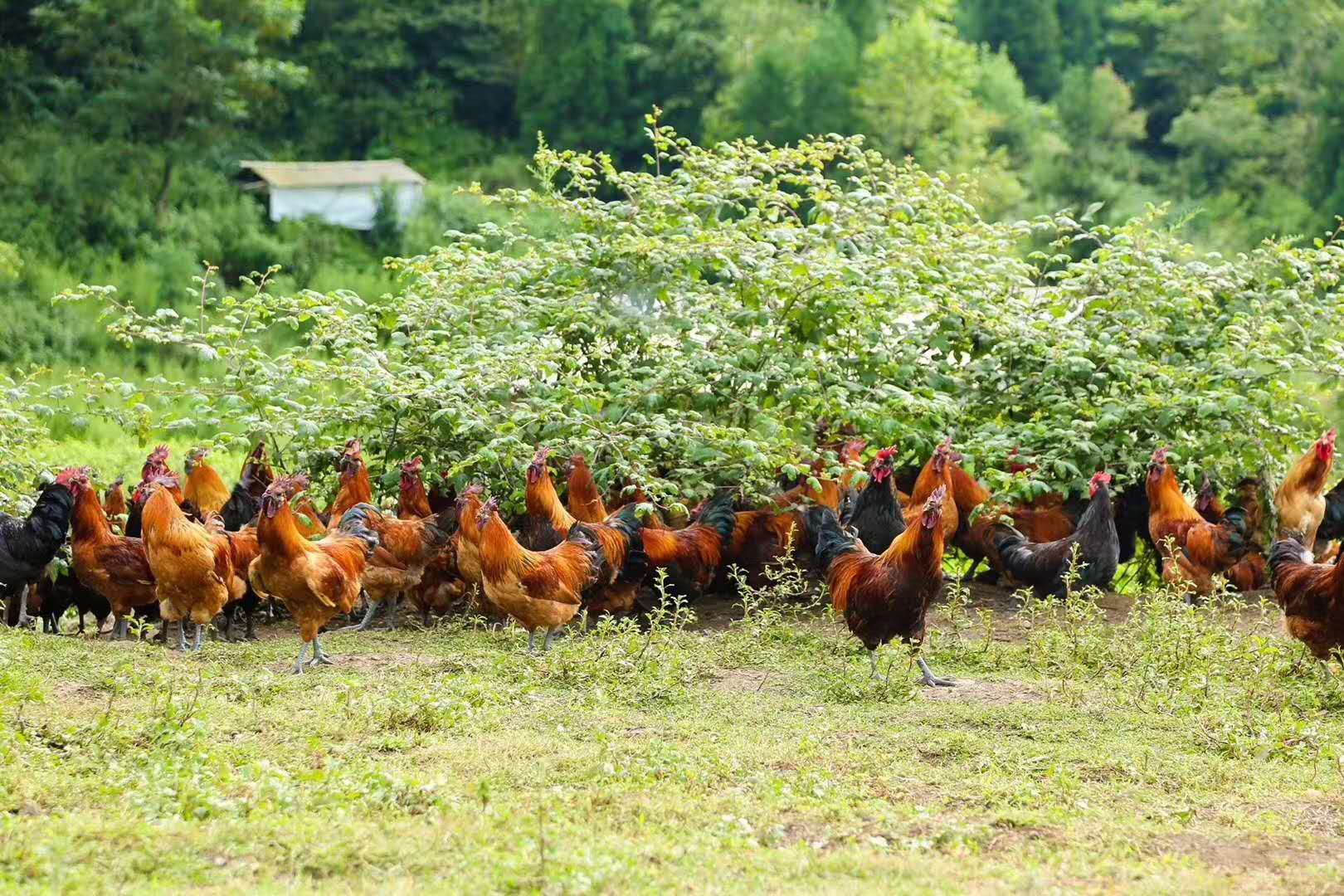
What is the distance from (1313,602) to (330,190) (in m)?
29.5

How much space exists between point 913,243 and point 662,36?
30524 millimetres

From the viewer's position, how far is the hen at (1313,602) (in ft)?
27.1

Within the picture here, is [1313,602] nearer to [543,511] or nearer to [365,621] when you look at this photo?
[543,511]

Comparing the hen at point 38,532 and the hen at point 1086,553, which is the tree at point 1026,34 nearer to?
the hen at point 1086,553

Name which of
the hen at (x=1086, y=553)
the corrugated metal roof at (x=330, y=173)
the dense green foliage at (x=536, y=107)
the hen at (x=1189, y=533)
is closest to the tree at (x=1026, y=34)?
the dense green foliage at (x=536, y=107)

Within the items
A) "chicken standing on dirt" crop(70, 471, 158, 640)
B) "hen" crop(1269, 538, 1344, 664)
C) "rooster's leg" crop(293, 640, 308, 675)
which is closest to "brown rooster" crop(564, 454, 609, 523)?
"rooster's leg" crop(293, 640, 308, 675)

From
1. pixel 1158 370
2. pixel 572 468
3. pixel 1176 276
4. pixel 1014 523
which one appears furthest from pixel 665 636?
pixel 1176 276

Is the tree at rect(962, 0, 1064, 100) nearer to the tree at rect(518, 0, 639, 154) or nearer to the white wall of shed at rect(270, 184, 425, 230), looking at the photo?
the tree at rect(518, 0, 639, 154)

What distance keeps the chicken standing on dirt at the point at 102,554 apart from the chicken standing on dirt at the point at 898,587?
422 cm

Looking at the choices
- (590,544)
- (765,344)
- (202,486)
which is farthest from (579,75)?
(590,544)

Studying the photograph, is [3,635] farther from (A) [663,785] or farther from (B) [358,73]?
(B) [358,73]

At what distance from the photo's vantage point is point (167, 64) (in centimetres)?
3369

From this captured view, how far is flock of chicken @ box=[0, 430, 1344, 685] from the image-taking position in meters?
8.91

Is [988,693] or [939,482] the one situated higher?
[939,482]
